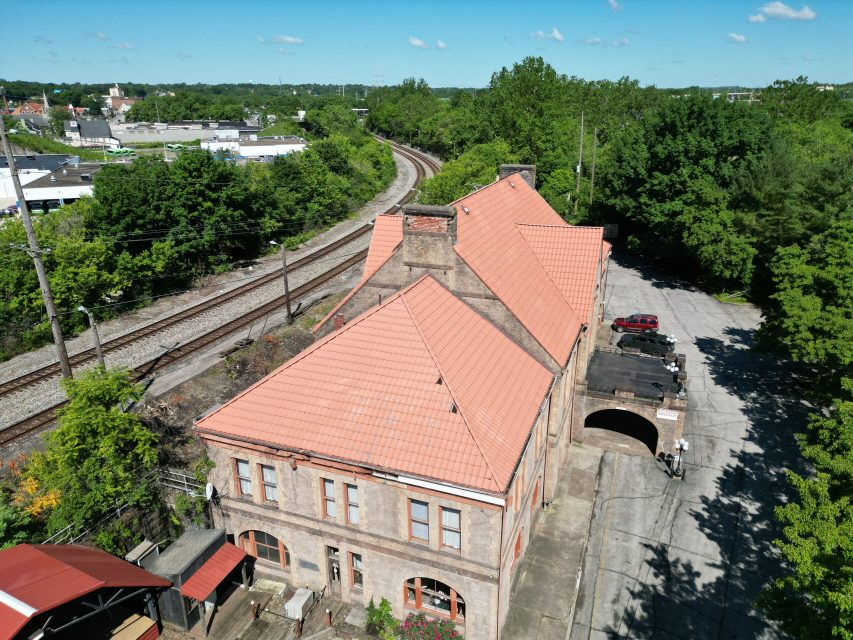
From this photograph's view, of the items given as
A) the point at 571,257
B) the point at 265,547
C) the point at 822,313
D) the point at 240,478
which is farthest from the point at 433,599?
the point at 822,313

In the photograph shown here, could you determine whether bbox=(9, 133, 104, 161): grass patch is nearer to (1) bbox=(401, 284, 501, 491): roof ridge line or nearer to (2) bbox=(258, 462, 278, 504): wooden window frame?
(2) bbox=(258, 462, 278, 504): wooden window frame

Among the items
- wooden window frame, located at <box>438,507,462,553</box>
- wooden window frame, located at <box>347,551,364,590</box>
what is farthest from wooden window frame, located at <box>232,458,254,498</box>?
wooden window frame, located at <box>438,507,462,553</box>

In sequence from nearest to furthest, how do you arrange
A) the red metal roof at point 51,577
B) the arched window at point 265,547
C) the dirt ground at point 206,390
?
the red metal roof at point 51,577
the arched window at point 265,547
the dirt ground at point 206,390

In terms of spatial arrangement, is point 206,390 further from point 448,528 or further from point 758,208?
point 758,208

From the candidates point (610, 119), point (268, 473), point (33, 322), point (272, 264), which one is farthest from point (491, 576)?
point (610, 119)

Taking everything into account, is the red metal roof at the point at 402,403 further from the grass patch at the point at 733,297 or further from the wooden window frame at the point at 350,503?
the grass patch at the point at 733,297

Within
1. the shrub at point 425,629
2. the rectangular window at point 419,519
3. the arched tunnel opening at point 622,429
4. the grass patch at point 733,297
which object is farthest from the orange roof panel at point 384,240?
the grass patch at point 733,297

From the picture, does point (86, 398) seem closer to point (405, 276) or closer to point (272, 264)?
point (405, 276)
